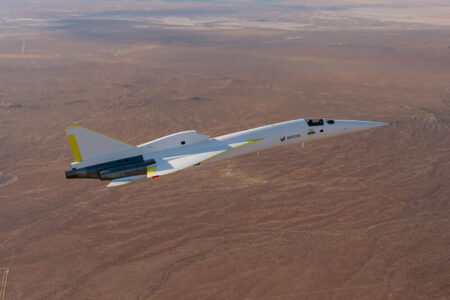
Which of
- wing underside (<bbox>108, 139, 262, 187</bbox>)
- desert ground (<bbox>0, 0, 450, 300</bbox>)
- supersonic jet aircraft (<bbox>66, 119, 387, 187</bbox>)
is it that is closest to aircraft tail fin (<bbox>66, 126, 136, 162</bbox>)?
supersonic jet aircraft (<bbox>66, 119, 387, 187</bbox>)

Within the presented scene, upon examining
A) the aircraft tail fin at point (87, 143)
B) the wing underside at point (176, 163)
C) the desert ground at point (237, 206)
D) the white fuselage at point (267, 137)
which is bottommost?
the desert ground at point (237, 206)

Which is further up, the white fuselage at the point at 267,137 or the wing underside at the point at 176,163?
the white fuselage at the point at 267,137

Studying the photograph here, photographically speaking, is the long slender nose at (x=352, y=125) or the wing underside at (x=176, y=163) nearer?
the wing underside at (x=176, y=163)

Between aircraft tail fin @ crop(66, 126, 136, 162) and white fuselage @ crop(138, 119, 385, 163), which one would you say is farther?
white fuselage @ crop(138, 119, 385, 163)

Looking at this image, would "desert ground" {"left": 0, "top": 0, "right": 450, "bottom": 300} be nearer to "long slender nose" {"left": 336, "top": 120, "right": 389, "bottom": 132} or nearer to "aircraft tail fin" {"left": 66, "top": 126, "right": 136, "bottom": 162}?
"long slender nose" {"left": 336, "top": 120, "right": 389, "bottom": 132}

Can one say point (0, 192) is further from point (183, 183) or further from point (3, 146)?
point (183, 183)

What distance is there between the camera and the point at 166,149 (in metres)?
23.0

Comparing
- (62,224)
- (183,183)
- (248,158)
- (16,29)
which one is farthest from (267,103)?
(16,29)

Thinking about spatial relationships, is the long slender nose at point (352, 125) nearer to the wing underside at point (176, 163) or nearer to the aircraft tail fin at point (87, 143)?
the wing underside at point (176, 163)

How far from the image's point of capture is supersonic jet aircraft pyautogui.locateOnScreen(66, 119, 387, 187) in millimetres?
20641

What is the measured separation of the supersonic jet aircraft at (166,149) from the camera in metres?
20.6

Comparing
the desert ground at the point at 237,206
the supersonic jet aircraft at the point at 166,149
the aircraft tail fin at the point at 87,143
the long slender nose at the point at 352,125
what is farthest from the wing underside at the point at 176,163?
the long slender nose at the point at 352,125

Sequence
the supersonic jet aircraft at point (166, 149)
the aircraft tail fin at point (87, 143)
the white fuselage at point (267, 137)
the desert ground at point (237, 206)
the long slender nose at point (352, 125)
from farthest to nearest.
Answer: the long slender nose at point (352, 125) < the white fuselage at point (267, 137) < the supersonic jet aircraft at point (166, 149) < the aircraft tail fin at point (87, 143) < the desert ground at point (237, 206)

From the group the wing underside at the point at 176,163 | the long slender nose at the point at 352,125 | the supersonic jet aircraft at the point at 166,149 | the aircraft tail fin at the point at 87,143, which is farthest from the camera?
the long slender nose at the point at 352,125
